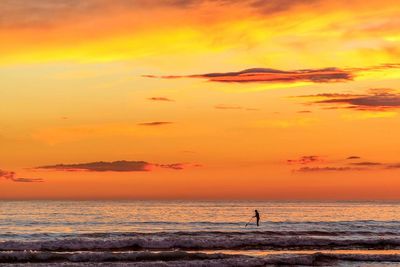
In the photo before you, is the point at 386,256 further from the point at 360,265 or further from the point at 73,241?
the point at 73,241

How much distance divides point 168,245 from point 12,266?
48.1 ft

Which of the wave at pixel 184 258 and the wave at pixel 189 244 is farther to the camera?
the wave at pixel 189 244

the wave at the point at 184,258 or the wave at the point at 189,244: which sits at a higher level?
the wave at the point at 189,244

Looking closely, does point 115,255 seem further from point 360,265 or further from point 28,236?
point 28,236

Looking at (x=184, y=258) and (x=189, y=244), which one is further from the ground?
(x=189, y=244)

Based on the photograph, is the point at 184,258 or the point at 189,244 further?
the point at 189,244

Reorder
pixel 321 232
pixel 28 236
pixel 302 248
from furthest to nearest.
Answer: pixel 321 232 < pixel 28 236 < pixel 302 248

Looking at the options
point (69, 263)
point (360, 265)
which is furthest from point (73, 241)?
point (360, 265)

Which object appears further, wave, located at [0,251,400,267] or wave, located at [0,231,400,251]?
wave, located at [0,231,400,251]

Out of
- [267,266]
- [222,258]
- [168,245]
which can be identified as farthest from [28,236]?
[267,266]

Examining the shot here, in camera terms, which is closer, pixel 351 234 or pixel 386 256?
pixel 386 256

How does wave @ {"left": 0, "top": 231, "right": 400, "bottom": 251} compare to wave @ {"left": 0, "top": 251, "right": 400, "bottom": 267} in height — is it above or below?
above

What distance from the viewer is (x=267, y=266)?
35.2m

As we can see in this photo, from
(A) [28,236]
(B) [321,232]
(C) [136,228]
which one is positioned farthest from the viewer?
(C) [136,228]
